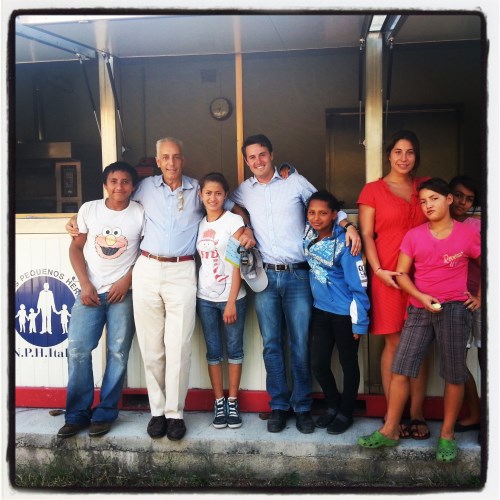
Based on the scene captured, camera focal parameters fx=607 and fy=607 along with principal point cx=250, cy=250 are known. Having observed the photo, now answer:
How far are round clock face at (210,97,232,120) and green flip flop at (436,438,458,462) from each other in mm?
3998

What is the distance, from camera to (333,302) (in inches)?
146

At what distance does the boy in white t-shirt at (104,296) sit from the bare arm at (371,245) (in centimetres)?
138

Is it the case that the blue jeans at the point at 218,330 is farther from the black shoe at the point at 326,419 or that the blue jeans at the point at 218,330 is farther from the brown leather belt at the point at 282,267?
the black shoe at the point at 326,419

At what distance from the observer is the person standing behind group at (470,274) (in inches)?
141

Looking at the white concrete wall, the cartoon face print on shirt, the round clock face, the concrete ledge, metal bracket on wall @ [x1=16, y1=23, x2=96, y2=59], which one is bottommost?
the concrete ledge

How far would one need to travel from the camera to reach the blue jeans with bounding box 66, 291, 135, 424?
12.7 ft

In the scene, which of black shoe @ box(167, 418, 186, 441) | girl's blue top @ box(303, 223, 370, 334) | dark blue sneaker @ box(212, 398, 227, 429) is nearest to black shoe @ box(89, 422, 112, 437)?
black shoe @ box(167, 418, 186, 441)

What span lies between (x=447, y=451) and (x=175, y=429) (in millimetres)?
1621

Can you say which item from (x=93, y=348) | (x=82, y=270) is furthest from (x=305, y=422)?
(x=82, y=270)

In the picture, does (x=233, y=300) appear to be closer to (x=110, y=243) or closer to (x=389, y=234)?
(x=110, y=243)

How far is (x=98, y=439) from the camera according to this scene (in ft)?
12.7

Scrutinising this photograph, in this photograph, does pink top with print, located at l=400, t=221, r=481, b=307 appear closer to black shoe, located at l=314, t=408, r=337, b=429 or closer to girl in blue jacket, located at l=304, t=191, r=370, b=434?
girl in blue jacket, located at l=304, t=191, r=370, b=434

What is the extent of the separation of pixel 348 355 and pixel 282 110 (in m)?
3.27

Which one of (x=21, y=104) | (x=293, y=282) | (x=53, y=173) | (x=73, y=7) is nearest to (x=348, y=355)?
(x=293, y=282)
